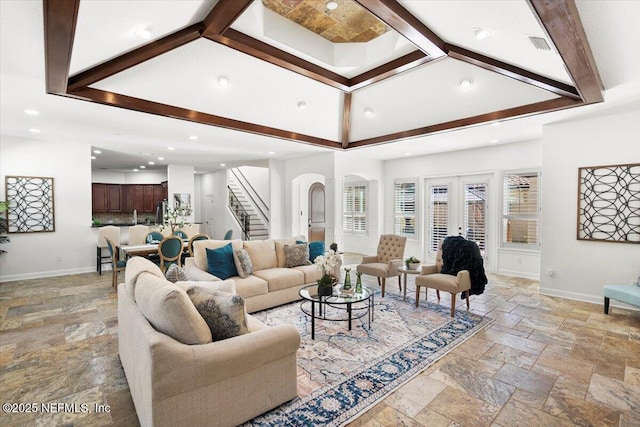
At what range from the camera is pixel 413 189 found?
27.0 ft

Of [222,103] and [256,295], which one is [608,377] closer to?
[256,295]

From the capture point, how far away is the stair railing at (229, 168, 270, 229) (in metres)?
11.3

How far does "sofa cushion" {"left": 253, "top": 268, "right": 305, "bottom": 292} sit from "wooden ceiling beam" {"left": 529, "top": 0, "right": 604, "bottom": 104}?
3.82m

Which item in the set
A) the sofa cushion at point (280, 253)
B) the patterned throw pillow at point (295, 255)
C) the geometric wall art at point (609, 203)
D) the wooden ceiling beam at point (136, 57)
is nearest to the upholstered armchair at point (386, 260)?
the patterned throw pillow at point (295, 255)

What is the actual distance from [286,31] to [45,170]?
5.96 metres

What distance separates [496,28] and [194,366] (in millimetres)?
3559

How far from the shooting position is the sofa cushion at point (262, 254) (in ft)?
15.3

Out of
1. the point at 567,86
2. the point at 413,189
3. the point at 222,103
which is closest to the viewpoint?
the point at 567,86

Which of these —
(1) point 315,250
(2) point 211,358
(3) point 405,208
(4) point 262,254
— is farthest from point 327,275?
(3) point 405,208

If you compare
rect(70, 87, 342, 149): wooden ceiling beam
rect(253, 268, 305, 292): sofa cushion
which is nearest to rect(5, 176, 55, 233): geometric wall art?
rect(70, 87, 342, 149): wooden ceiling beam

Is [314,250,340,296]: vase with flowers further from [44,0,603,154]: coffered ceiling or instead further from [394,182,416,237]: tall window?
[394,182,416,237]: tall window

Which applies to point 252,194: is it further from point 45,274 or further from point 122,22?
point 122,22

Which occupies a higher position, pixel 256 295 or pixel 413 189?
pixel 413 189

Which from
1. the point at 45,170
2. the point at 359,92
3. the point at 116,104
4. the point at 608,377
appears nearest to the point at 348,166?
the point at 359,92
